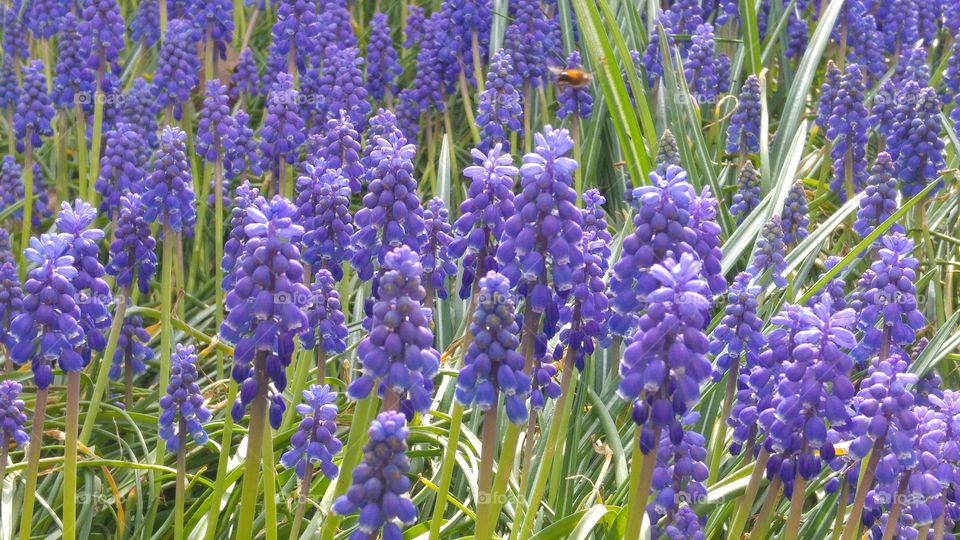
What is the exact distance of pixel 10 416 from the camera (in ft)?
16.5

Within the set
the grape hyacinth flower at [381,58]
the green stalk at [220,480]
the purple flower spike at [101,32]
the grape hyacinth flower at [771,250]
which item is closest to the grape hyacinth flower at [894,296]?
the grape hyacinth flower at [771,250]

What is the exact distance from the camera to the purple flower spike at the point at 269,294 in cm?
415

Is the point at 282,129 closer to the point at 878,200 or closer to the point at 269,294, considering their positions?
the point at 878,200

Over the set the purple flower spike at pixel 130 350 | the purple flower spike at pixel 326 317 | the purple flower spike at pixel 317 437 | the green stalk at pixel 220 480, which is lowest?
the purple flower spike at pixel 130 350

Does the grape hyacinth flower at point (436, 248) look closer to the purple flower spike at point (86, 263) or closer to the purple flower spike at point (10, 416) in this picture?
the purple flower spike at point (86, 263)

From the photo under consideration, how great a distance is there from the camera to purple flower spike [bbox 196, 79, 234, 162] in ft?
25.6

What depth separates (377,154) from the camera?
505 cm

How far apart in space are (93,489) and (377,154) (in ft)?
7.38

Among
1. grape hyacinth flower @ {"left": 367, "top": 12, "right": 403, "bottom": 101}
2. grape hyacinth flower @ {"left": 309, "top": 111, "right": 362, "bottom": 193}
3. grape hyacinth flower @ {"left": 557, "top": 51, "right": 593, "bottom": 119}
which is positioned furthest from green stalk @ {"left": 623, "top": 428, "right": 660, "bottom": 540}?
grape hyacinth flower @ {"left": 367, "top": 12, "right": 403, "bottom": 101}

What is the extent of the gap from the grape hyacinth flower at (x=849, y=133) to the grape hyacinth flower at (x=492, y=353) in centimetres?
421

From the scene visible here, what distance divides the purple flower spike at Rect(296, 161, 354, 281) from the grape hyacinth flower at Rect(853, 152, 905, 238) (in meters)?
2.82

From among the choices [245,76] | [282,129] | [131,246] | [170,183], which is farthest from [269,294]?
[245,76]

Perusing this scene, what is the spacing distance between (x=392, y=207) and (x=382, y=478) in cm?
154

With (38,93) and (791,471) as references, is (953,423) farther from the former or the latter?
(38,93)
